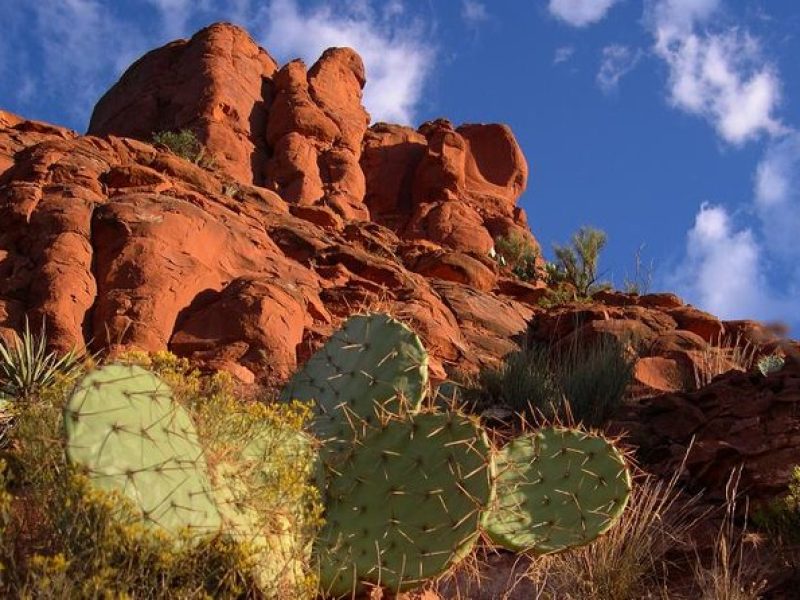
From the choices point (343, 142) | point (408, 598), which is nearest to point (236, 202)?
point (408, 598)

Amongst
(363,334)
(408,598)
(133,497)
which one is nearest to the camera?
(133,497)

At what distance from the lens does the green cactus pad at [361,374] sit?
5.09m

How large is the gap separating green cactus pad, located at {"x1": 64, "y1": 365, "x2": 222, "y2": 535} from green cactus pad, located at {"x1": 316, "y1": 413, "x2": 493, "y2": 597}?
0.95m

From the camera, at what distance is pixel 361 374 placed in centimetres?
526

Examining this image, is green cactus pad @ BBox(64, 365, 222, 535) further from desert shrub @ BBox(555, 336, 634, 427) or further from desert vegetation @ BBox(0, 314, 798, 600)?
desert shrub @ BBox(555, 336, 634, 427)

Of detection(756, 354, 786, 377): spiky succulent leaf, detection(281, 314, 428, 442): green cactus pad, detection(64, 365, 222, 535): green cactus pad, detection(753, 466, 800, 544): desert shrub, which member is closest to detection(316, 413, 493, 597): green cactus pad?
detection(281, 314, 428, 442): green cactus pad

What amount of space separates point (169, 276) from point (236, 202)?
180 inches

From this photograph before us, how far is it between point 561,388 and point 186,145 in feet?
56.6

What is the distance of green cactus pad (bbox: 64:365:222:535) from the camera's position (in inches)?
Result: 135

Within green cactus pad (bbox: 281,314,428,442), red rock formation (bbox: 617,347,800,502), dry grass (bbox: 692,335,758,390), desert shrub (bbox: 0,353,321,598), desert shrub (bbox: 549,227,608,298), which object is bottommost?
desert shrub (bbox: 0,353,321,598)

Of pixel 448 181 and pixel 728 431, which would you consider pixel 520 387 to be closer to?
pixel 728 431

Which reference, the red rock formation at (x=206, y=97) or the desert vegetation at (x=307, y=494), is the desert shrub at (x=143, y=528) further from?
the red rock formation at (x=206, y=97)

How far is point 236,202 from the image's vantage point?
15727 mm

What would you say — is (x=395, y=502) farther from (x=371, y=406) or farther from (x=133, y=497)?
(x=133, y=497)
